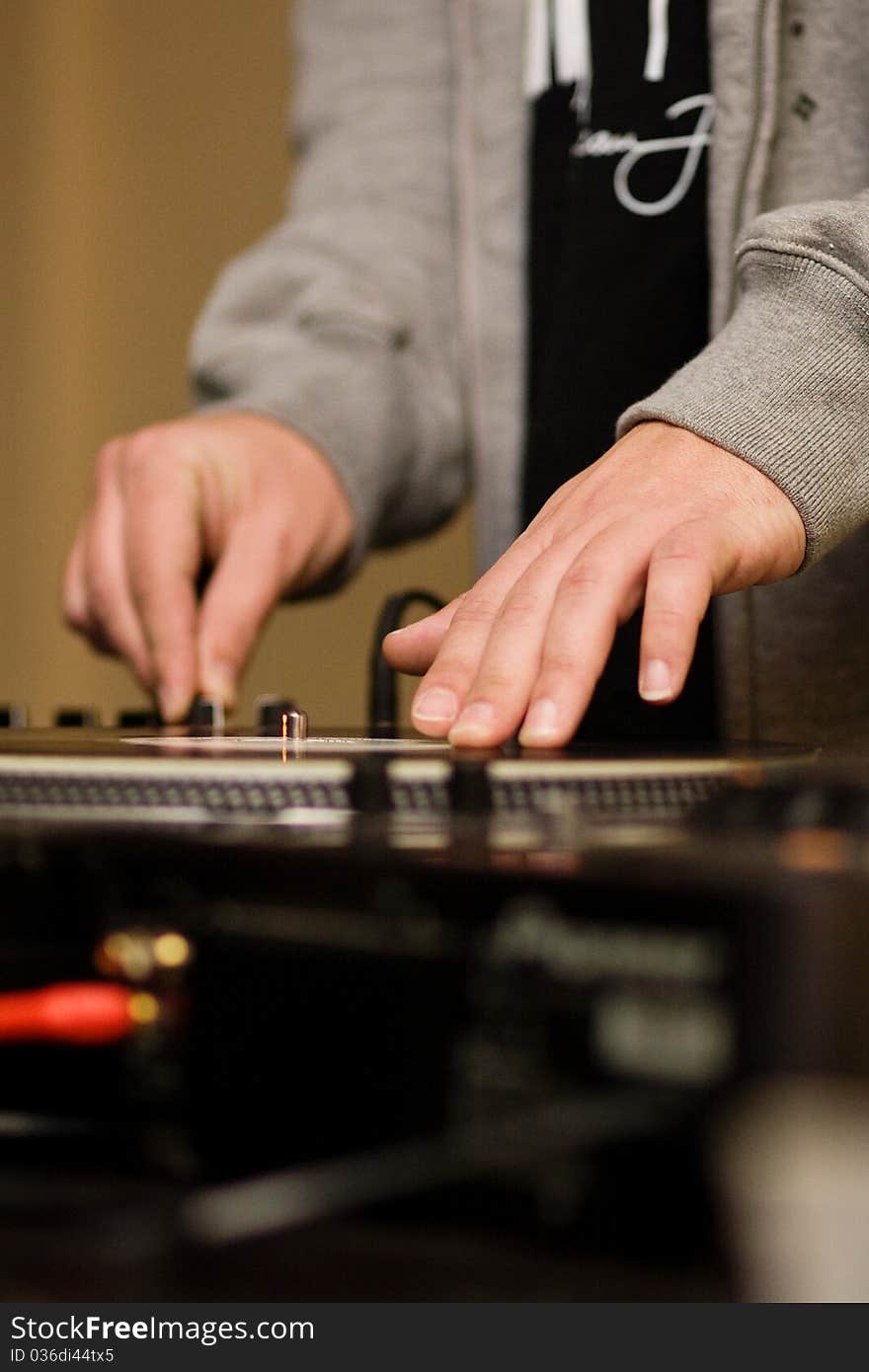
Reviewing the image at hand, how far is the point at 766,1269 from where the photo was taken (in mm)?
533

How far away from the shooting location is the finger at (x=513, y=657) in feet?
1.90

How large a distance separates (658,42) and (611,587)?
541mm

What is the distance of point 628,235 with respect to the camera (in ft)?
3.22

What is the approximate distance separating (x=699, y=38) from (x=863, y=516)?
1.46 feet

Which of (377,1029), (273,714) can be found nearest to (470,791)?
(377,1029)

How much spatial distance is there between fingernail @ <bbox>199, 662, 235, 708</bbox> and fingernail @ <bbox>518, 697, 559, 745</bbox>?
0.40 meters

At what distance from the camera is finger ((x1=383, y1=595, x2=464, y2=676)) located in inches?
27.8

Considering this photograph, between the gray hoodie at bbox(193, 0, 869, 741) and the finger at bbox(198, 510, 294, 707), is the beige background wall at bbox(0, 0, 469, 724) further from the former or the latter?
the finger at bbox(198, 510, 294, 707)

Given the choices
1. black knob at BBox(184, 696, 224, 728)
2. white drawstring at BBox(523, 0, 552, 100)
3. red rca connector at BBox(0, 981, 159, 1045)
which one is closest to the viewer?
red rca connector at BBox(0, 981, 159, 1045)

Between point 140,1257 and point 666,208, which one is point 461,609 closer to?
point 140,1257

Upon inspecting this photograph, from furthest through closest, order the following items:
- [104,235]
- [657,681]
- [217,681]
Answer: [104,235] < [217,681] < [657,681]

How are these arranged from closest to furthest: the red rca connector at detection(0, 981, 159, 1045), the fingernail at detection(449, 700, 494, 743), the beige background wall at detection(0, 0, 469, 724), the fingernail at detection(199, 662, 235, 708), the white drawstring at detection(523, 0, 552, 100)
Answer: the fingernail at detection(449, 700, 494, 743), the red rca connector at detection(0, 981, 159, 1045), the fingernail at detection(199, 662, 235, 708), the white drawstring at detection(523, 0, 552, 100), the beige background wall at detection(0, 0, 469, 724)

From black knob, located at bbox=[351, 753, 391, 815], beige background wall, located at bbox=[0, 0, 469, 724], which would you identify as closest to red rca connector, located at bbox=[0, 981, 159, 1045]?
black knob, located at bbox=[351, 753, 391, 815]

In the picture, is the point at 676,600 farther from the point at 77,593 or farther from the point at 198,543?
the point at 77,593
